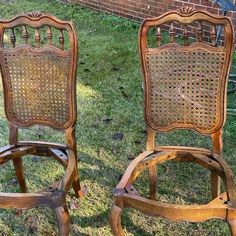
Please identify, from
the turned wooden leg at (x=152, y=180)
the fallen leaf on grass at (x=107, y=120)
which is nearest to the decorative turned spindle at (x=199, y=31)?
the turned wooden leg at (x=152, y=180)

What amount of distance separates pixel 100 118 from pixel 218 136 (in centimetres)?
164

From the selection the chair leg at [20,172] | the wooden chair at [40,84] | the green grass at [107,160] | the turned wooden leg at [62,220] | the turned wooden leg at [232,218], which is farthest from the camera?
the chair leg at [20,172]

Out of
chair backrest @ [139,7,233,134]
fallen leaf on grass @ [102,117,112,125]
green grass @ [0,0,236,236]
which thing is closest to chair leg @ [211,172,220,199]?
green grass @ [0,0,236,236]

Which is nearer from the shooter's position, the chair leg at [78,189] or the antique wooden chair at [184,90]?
the antique wooden chair at [184,90]

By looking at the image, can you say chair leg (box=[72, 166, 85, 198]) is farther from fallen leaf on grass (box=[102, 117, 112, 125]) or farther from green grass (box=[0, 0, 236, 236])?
fallen leaf on grass (box=[102, 117, 112, 125])

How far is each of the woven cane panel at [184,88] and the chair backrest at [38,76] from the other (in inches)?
17.8

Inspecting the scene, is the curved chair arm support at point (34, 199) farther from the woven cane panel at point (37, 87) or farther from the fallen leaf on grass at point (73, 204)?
the fallen leaf on grass at point (73, 204)

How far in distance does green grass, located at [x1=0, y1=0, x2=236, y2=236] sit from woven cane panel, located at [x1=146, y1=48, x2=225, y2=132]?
655 millimetres

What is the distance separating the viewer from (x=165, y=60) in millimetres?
2355

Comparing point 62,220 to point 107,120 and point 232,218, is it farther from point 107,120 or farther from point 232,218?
point 107,120

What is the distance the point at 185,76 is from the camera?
7.75 feet

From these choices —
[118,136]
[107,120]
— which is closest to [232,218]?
[118,136]

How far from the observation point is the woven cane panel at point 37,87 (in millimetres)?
2418

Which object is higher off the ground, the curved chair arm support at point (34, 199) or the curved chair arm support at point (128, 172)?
the curved chair arm support at point (128, 172)
